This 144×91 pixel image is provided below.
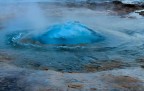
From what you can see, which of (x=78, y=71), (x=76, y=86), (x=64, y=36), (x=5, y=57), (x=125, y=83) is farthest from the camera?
(x=64, y=36)

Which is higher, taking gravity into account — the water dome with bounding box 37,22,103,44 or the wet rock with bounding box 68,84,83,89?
the wet rock with bounding box 68,84,83,89

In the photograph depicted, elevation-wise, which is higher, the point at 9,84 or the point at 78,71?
the point at 9,84

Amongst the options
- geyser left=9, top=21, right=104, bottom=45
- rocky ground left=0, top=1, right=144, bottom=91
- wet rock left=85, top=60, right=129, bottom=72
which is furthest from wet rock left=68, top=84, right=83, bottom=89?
geyser left=9, top=21, right=104, bottom=45

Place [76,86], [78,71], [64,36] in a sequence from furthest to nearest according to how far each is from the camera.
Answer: [64,36]
[78,71]
[76,86]

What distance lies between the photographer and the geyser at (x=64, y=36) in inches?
286

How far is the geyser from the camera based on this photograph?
286 inches

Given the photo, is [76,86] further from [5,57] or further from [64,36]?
[64,36]

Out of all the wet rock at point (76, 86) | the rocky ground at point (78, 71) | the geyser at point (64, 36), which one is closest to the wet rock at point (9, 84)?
the rocky ground at point (78, 71)

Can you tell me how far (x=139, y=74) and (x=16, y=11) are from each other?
26.8 ft

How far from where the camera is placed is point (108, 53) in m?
6.40

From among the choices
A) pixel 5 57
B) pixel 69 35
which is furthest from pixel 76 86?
pixel 69 35

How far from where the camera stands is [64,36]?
743 cm

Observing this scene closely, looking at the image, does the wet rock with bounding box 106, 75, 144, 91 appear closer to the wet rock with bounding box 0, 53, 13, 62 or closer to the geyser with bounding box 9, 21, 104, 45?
the wet rock with bounding box 0, 53, 13, 62

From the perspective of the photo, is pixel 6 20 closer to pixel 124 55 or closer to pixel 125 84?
pixel 124 55
